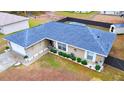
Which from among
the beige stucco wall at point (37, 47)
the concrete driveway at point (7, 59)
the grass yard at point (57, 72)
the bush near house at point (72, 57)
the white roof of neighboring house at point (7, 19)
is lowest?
the grass yard at point (57, 72)

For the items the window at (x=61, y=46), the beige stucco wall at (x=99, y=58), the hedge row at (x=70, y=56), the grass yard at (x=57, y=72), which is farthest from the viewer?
the window at (x=61, y=46)

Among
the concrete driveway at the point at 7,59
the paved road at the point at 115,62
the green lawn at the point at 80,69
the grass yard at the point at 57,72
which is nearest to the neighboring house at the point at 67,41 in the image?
the concrete driveway at the point at 7,59

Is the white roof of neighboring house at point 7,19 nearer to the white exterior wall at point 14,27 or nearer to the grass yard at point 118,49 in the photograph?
the white exterior wall at point 14,27

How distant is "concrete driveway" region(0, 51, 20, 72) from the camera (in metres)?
15.2

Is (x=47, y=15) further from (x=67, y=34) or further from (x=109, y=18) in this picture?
(x=67, y=34)

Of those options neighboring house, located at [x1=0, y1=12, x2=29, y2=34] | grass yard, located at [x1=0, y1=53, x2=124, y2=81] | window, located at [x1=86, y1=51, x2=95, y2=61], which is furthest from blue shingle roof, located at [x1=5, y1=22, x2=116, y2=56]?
neighboring house, located at [x1=0, y1=12, x2=29, y2=34]

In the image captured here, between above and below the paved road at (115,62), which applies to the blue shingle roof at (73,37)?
above

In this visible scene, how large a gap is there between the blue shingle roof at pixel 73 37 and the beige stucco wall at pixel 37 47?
68 centimetres

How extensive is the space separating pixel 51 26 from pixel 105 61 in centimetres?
896

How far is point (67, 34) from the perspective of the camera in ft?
55.3

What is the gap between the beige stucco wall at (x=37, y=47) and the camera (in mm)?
16272

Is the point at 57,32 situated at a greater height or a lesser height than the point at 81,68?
greater
